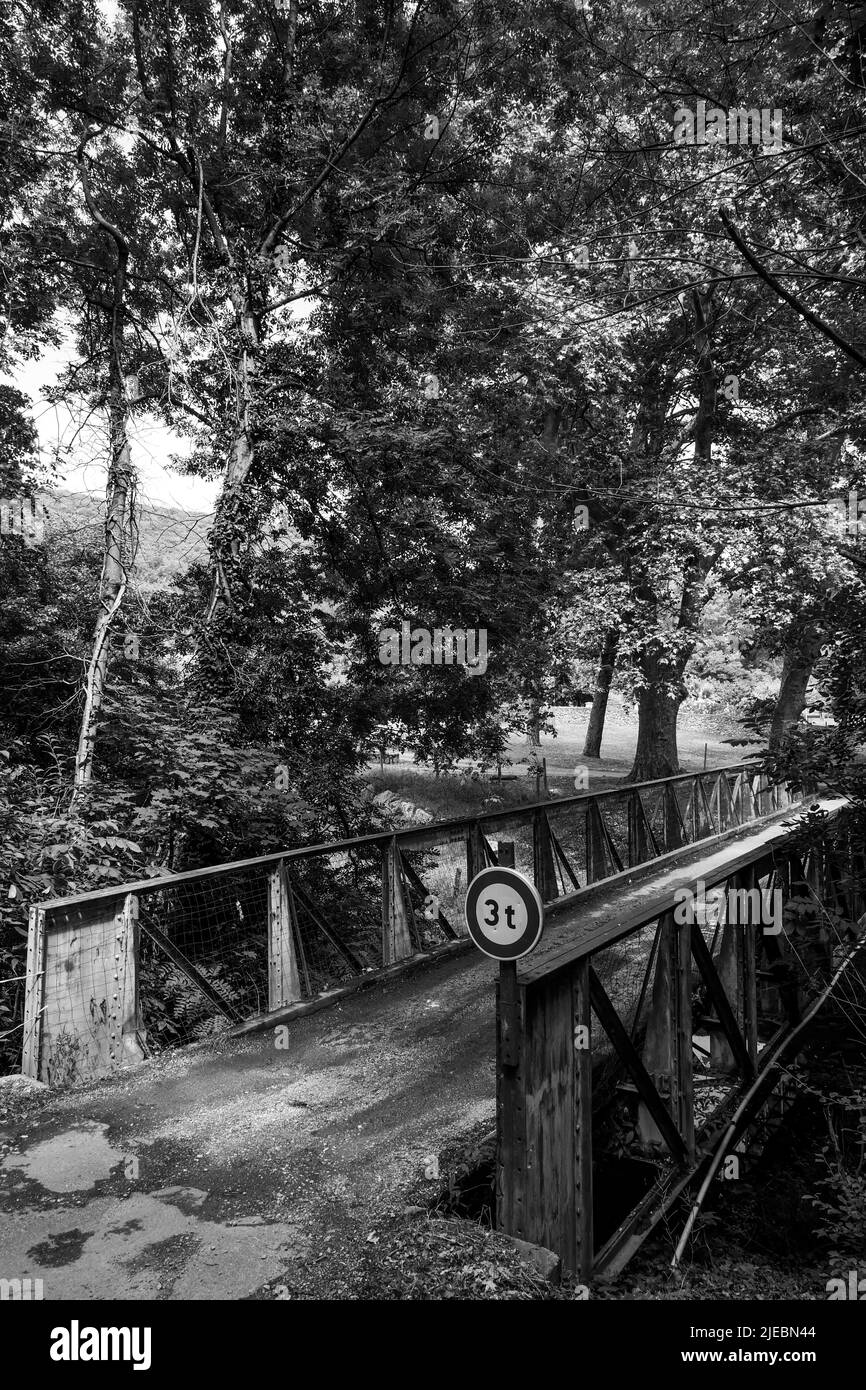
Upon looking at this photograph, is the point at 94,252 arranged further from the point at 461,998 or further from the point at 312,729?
the point at 461,998

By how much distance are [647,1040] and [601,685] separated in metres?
15.1

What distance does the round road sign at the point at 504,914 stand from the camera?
332 centimetres

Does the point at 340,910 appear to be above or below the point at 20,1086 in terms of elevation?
below

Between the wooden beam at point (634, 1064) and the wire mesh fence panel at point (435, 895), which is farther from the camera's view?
the wire mesh fence panel at point (435, 895)

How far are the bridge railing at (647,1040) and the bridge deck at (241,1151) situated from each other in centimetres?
34

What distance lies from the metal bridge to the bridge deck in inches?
13.9

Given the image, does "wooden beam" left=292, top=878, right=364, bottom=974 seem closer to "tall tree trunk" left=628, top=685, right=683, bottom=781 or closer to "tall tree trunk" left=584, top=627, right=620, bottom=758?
"tall tree trunk" left=584, top=627, right=620, bottom=758

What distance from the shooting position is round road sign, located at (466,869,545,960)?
332cm

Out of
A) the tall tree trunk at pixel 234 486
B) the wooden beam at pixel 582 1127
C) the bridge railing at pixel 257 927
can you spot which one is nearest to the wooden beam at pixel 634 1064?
the wooden beam at pixel 582 1127

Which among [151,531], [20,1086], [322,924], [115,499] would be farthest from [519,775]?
[20,1086]

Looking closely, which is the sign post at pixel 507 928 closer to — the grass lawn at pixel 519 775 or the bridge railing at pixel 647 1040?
the bridge railing at pixel 647 1040

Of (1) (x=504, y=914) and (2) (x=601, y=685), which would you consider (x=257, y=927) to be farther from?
(2) (x=601, y=685)

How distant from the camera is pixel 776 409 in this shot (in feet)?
57.3

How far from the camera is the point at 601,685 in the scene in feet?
64.1
